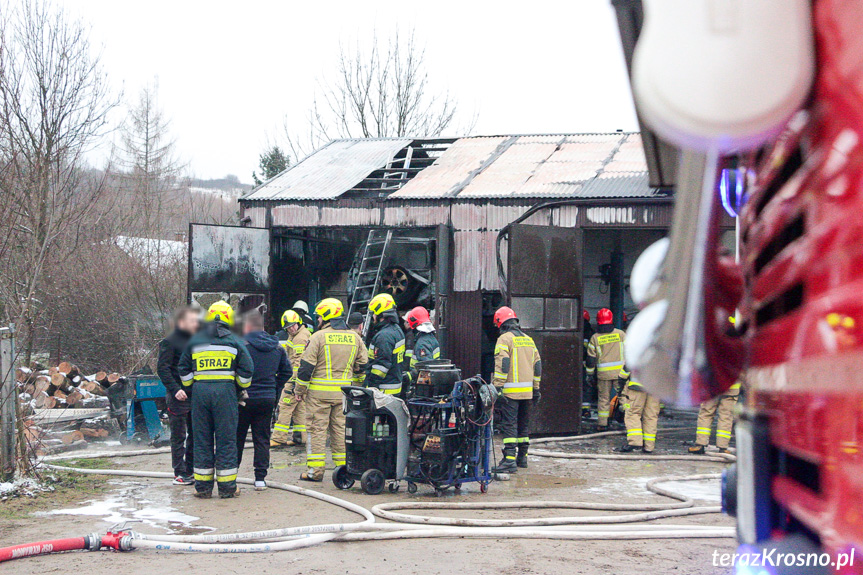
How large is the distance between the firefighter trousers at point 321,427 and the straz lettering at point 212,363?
1.37 m

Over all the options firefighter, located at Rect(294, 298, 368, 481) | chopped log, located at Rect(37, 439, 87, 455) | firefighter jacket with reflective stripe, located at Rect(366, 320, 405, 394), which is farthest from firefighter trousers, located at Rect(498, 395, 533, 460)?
chopped log, located at Rect(37, 439, 87, 455)

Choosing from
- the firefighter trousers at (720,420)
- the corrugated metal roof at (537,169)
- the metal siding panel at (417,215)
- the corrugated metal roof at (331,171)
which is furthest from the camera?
the corrugated metal roof at (331,171)

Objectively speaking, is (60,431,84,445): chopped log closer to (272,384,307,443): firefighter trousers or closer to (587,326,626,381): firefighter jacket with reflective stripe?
(272,384,307,443): firefighter trousers

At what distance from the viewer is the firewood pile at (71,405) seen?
11.3 metres

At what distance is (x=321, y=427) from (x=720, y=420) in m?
5.31

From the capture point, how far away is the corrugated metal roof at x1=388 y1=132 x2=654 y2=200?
13523 millimetres

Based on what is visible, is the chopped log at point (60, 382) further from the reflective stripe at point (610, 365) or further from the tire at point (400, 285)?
the reflective stripe at point (610, 365)

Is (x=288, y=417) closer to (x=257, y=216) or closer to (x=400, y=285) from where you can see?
(x=400, y=285)

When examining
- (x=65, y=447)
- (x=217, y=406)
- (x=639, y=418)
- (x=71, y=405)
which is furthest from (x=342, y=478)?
(x=71, y=405)

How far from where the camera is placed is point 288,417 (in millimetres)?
11109

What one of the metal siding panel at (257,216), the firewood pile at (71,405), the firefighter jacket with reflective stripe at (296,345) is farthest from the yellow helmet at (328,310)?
the metal siding panel at (257,216)

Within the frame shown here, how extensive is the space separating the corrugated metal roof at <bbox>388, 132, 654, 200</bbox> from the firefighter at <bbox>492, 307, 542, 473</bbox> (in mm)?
4355

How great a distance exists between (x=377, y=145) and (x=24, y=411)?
441 inches

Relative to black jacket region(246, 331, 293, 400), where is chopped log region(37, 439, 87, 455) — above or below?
below
